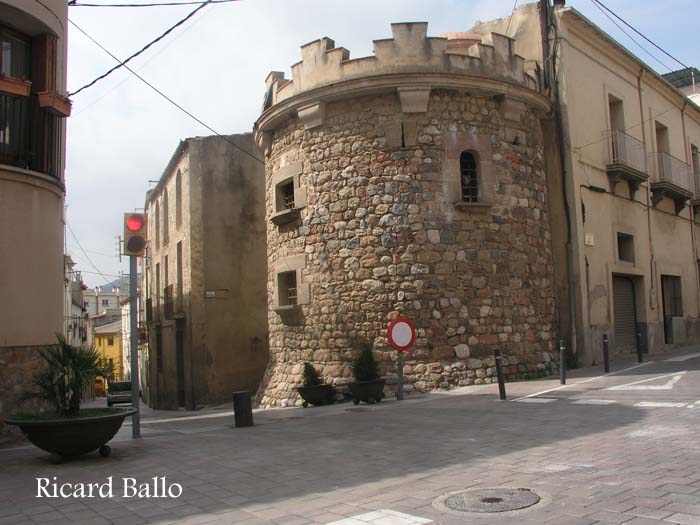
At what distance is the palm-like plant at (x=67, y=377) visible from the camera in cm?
711

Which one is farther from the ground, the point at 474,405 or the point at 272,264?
the point at 272,264

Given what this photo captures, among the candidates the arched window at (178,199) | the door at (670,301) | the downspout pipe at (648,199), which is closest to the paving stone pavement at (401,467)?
the downspout pipe at (648,199)

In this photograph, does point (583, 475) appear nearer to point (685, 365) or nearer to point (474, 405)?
point (474, 405)

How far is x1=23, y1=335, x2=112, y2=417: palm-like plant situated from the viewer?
711cm

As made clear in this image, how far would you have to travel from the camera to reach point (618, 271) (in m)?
17.8

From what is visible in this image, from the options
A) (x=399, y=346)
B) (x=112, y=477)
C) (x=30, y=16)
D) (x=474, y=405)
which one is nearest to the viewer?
(x=112, y=477)

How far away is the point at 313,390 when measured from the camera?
42.9ft

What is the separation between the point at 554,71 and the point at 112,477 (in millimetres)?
14402

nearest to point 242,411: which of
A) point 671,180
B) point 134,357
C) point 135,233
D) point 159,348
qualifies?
point 134,357

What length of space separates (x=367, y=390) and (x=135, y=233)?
520 cm

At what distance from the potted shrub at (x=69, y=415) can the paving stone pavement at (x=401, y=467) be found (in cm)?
25

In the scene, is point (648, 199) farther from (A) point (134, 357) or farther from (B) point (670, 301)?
(A) point (134, 357)

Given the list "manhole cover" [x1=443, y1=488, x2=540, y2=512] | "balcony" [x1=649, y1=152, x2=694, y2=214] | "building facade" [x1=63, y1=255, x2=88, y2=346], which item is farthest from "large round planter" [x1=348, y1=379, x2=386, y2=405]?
"building facade" [x1=63, y1=255, x2=88, y2=346]

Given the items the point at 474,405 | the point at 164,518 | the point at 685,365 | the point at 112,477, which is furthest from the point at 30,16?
the point at 685,365
